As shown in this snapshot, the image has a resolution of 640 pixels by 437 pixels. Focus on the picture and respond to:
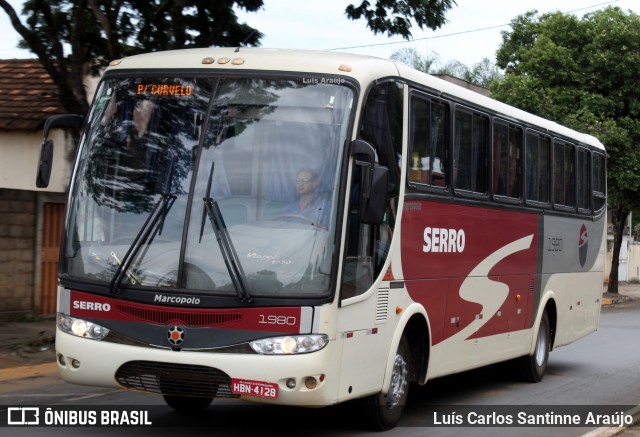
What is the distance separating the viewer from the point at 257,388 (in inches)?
284

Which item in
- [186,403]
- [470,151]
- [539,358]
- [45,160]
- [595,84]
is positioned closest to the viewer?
[45,160]

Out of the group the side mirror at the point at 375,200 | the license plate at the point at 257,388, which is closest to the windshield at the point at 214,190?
the side mirror at the point at 375,200

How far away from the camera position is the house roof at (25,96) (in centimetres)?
1731

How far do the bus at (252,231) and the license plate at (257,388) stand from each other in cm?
1

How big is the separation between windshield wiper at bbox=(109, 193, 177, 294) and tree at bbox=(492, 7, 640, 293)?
76.1 ft

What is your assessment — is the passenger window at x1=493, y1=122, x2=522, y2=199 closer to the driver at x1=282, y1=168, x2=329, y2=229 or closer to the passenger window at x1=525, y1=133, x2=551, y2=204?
the passenger window at x1=525, y1=133, x2=551, y2=204

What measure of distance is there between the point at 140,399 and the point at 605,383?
618cm

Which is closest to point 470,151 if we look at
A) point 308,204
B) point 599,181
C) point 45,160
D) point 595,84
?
point 308,204

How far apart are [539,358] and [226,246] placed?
6.90m

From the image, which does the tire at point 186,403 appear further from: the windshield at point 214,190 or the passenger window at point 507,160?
the passenger window at point 507,160

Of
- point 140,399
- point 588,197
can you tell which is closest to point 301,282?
point 140,399

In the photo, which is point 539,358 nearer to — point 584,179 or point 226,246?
point 584,179

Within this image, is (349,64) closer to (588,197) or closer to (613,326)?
(588,197)

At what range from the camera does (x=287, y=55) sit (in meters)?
8.11
